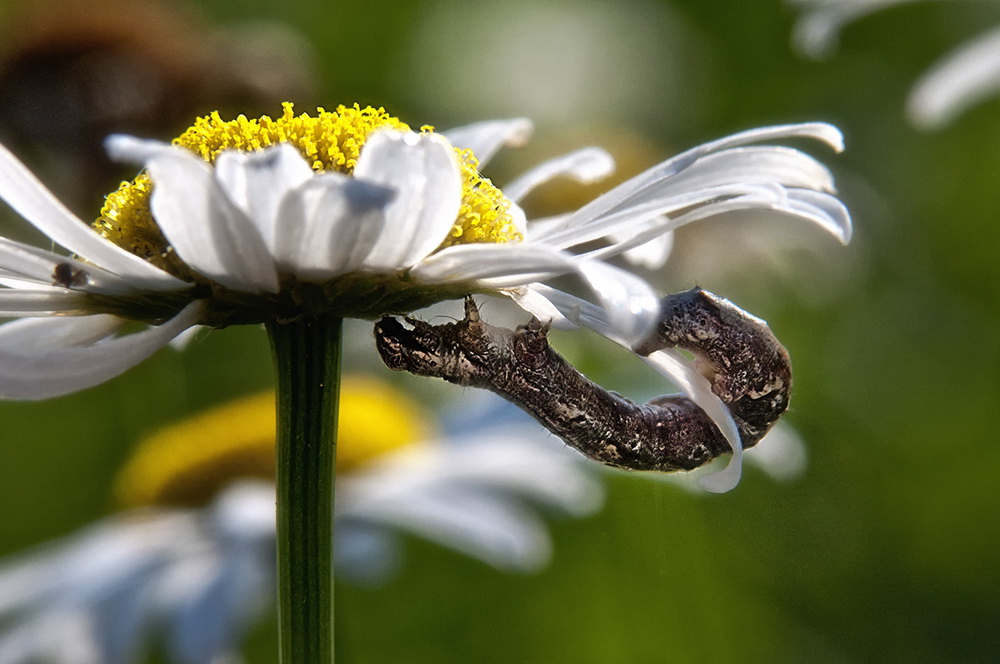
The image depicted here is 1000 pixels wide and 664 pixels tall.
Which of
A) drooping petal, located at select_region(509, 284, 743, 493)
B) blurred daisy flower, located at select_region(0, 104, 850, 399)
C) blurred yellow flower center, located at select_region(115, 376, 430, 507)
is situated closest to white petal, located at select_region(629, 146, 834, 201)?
blurred daisy flower, located at select_region(0, 104, 850, 399)

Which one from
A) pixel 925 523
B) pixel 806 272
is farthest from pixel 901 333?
pixel 925 523

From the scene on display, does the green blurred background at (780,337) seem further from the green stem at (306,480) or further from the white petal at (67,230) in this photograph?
the white petal at (67,230)

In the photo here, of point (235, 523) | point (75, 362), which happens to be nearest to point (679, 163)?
point (75, 362)

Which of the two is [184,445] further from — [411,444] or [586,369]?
[586,369]

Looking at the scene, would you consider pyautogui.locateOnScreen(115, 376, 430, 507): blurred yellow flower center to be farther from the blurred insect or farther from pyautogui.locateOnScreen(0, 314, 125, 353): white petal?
the blurred insect

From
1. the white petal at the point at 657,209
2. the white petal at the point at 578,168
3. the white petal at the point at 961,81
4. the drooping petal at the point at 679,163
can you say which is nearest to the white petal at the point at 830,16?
the white petal at the point at 961,81

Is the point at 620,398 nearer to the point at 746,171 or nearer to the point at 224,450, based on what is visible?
the point at 746,171
